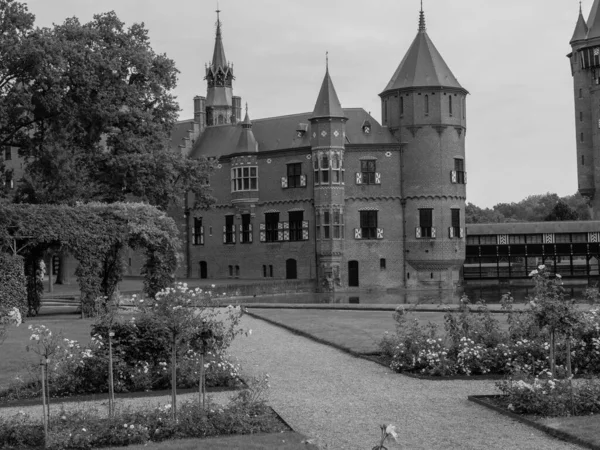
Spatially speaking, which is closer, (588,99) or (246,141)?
(246,141)

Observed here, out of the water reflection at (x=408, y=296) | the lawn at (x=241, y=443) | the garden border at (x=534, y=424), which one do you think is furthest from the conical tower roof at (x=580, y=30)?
the lawn at (x=241, y=443)

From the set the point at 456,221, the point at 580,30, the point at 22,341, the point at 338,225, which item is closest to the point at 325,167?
the point at 338,225

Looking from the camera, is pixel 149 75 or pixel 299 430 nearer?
pixel 299 430

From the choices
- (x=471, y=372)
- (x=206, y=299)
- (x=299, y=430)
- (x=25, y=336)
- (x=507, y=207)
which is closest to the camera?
(x=299, y=430)

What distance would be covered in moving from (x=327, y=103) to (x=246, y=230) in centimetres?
1103

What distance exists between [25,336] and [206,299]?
8.62 meters

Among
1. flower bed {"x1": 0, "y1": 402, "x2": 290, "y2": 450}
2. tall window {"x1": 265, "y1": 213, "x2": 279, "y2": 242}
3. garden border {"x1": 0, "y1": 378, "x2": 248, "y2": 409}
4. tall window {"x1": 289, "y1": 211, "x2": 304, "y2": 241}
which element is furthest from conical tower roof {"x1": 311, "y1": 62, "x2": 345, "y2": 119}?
flower bed {"x1": 0, "y1": 402, "x2": 290, "y2": 450}

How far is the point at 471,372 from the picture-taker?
1481 centimetres

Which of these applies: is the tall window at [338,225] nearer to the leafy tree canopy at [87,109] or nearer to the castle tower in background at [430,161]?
the castle tower in background at [430,161]

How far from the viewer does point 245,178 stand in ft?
183

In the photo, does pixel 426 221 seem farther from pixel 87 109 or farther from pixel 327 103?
pixel 87 109

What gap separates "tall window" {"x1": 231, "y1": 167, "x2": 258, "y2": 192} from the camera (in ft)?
182

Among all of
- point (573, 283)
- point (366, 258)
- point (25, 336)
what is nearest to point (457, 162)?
point (366, 258)

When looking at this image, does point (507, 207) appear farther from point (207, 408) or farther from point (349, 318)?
point (207, 408)
